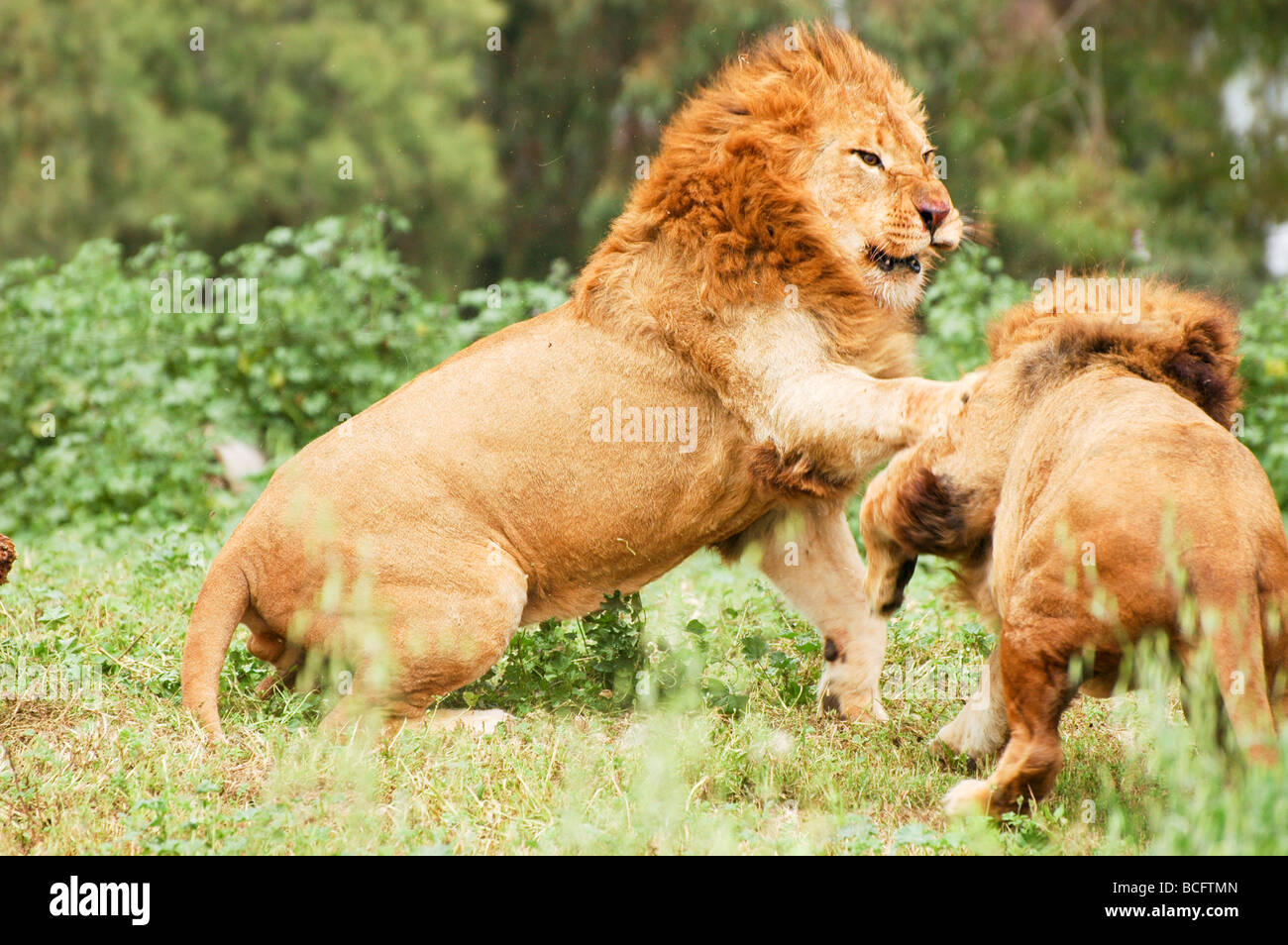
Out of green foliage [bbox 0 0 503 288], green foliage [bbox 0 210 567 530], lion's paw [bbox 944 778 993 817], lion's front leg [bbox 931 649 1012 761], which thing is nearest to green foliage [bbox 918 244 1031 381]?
green foliage [bbox 0 210 567 530]

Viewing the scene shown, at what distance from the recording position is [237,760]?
4.26m

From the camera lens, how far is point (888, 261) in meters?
4.90

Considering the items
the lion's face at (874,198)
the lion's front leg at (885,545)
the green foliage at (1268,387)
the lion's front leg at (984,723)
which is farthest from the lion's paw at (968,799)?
the green foliage at (1268,387)

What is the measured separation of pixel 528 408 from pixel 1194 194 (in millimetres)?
12482

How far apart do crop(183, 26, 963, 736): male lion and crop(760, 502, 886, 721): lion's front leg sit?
3 centimetres

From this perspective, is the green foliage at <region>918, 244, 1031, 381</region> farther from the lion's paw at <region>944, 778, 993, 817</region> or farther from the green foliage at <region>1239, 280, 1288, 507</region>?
the lion's paw at <region>944, 778, 993, 817</region>

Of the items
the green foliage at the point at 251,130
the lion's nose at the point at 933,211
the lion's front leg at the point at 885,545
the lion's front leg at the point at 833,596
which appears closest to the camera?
the lion's front leg at the point at 885,545

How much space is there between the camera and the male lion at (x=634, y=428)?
4648mm

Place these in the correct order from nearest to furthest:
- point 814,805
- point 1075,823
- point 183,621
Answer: point 1075,823 < point 814,805 < point 183,621

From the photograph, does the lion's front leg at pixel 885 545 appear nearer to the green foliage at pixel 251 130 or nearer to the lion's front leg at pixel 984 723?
the lion's front leg at pixel 984 723

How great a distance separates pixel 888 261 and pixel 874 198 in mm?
209

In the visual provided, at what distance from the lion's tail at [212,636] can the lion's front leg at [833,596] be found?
176 centimetres
